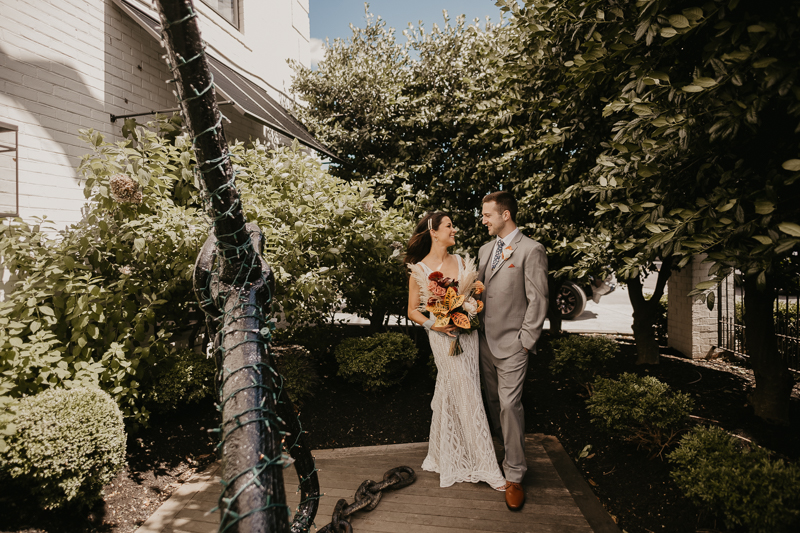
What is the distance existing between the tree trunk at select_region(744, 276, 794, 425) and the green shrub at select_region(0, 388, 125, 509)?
5.99m

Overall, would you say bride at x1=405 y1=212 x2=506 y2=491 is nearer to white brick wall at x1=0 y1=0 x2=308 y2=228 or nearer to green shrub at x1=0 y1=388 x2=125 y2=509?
green shrub at x1=0 y1=388 x2=125 y2=509

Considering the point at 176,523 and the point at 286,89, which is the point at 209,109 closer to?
the point at 176,523

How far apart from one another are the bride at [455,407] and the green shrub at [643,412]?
1253mm

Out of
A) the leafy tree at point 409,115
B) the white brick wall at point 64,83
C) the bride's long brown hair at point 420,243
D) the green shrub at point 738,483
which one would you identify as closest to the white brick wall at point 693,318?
the leafy tree at point 409,115

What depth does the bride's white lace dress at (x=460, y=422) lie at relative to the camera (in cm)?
351

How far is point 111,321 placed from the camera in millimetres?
4008

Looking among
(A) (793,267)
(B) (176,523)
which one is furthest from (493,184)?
(B) (176,523)

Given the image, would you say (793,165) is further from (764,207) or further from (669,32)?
(669,32)

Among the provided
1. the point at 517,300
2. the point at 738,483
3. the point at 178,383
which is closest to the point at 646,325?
the point at 517,300

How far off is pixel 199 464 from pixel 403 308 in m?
3.68

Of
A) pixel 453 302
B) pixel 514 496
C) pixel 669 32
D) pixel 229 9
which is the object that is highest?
pixel 229 9

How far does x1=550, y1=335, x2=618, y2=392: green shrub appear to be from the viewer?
5.18 m

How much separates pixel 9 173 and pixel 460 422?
5.13 m

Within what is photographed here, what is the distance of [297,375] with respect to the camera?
16.9 ft
